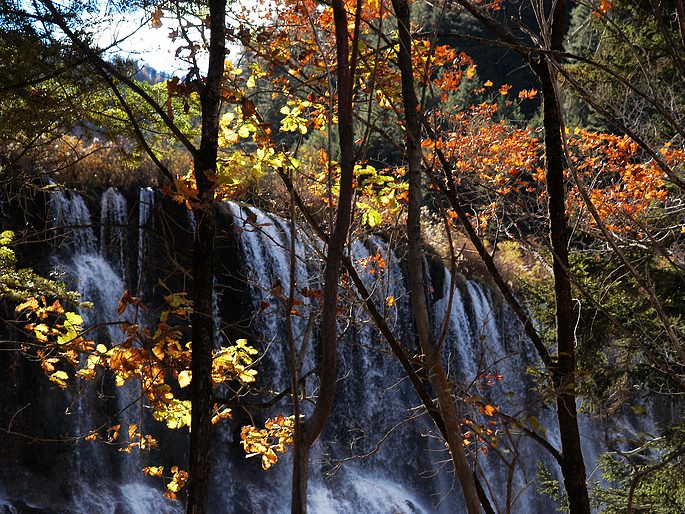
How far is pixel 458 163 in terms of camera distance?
6.67 meters

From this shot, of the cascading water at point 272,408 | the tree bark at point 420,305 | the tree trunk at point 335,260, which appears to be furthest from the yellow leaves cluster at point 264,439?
the cascading water at point 272,408

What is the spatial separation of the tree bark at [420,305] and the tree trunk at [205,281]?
0.73 m

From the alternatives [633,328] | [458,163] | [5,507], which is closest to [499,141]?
[458,163]

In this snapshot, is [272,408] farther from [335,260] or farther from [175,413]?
[335,260]

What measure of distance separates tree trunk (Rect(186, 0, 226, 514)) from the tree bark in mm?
733

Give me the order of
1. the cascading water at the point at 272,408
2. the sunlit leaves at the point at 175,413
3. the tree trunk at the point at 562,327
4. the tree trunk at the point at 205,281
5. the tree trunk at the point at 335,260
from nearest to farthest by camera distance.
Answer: the tree trunk at the point at 335,260 < the tree trunk at the point at 205,281 < the tree trunk at the point at 562,327 < the sunlit leaves at the point at 175,413 < the cascading water at the point at 272,408

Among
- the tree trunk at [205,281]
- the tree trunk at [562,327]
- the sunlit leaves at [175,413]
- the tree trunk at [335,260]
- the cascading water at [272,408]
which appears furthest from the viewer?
the cascading water at [272,408]

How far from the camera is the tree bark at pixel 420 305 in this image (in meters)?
1.80

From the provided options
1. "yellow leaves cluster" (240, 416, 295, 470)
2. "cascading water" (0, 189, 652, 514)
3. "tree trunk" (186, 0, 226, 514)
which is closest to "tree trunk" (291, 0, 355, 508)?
"tree trunk" (186, 0, 226, 514)

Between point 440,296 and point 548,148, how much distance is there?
10.5 meters

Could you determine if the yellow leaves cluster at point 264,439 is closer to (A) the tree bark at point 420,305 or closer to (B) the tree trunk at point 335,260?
Answer: (A) the tree bark at point 420,305

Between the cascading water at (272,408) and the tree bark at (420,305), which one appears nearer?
the tree bark at (420,305)

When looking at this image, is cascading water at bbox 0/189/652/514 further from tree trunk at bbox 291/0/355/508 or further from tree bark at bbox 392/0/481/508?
tree trunk at bbox 291/0/355/508

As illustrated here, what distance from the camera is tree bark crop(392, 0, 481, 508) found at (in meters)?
1.80
